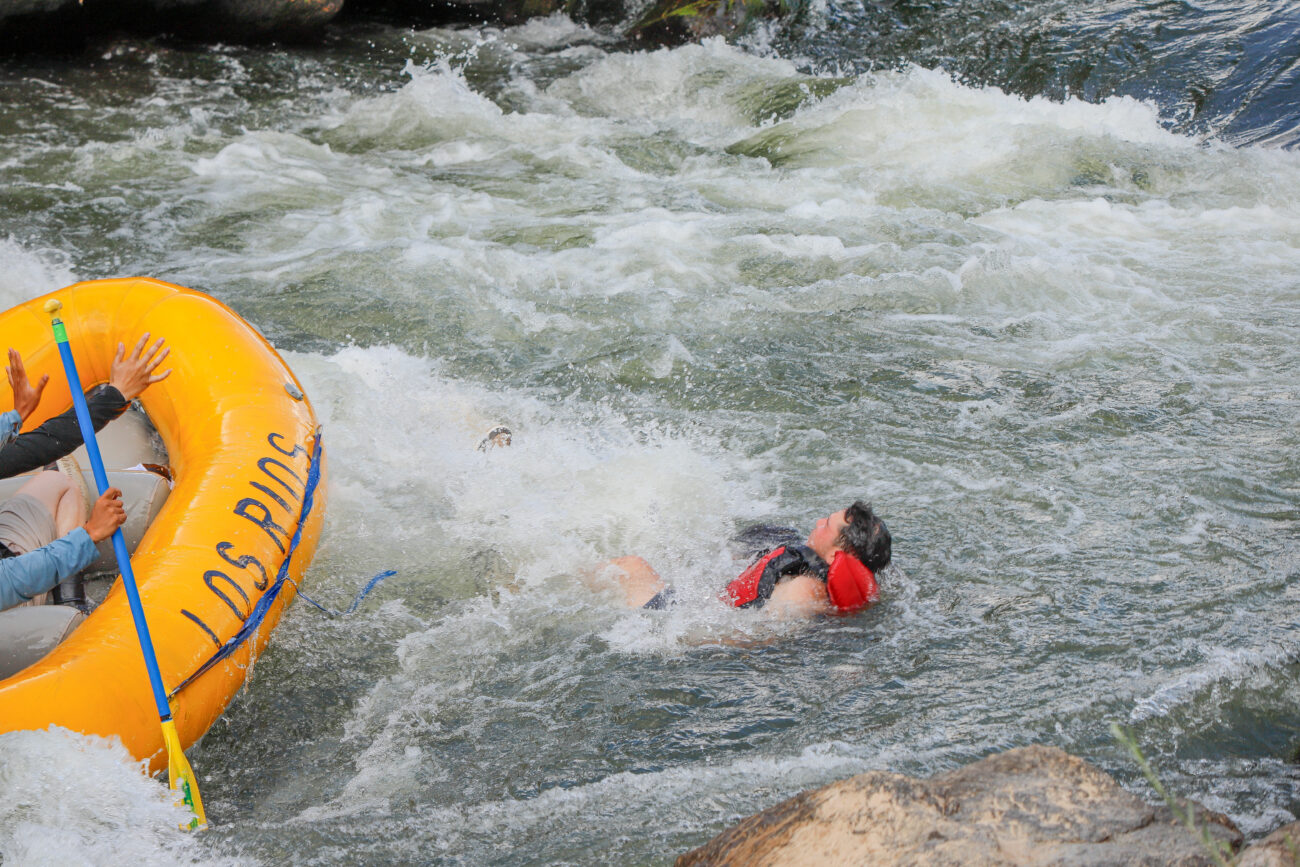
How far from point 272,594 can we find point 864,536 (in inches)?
79.3

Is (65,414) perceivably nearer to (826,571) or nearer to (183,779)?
(183,779)

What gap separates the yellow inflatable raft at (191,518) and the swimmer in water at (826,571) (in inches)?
55.2

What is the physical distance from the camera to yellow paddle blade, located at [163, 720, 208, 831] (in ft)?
9.09

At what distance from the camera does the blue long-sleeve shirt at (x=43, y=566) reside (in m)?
2.89

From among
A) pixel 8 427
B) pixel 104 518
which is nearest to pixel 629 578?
pixel 104 518

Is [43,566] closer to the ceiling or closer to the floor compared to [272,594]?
closer to the ceiling

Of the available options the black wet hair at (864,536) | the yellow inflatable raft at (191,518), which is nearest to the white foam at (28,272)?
the yellow inflatable raft at (191,518)

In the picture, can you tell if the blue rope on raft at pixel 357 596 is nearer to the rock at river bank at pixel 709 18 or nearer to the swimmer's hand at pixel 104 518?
the swimmer's hand at pixel 104 518

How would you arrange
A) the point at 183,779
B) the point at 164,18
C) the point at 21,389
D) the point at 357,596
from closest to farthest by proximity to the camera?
the point at 183,779 < the point at 21,389 < the point at 357,596 < the point at 164,18

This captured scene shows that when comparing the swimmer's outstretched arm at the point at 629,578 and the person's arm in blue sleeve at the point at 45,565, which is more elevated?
the person's arm in blue sleeve at the point at 45,565

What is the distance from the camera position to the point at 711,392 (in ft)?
16.7

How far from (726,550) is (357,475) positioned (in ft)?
5.61

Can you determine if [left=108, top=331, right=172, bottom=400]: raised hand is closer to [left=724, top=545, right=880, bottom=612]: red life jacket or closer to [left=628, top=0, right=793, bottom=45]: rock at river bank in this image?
[left=724, top=545, right=880, bottom=612]: red life jacket

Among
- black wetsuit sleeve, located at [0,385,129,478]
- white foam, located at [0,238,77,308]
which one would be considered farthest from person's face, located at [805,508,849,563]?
white foam, located at [0,238,77,308]
